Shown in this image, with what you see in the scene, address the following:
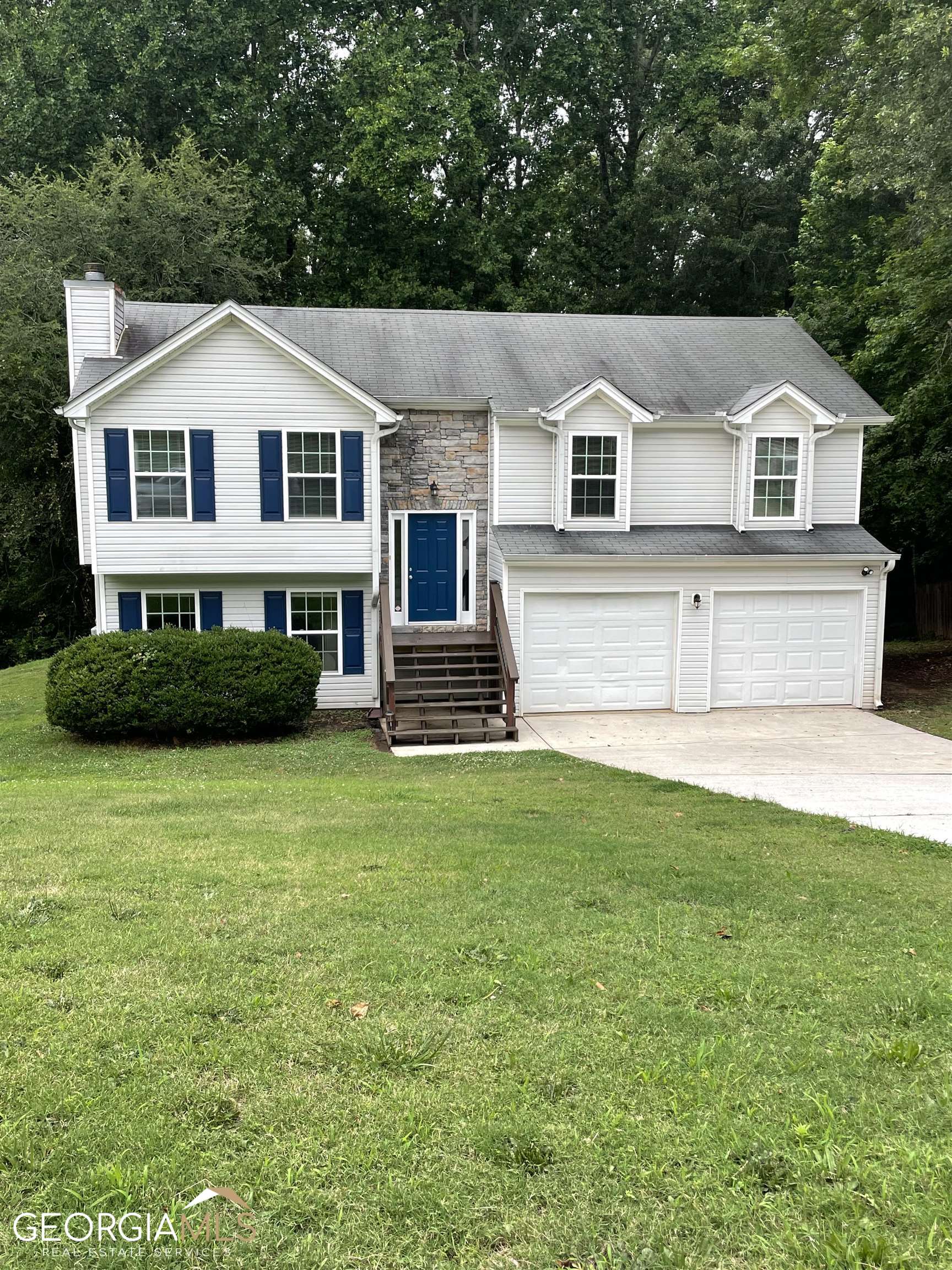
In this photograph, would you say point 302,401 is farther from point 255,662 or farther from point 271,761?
point 271,761

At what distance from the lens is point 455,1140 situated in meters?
3.43

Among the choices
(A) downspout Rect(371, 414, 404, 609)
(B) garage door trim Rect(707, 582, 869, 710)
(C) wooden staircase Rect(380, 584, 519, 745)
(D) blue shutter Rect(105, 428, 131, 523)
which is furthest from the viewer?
(B) garage door trim Rect(707, 582, 869, 710)

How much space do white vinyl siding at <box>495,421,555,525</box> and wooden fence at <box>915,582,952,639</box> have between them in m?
12.7

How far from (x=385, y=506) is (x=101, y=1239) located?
14883 mm

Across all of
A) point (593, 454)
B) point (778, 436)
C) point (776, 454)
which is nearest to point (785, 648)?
point (776, 454)

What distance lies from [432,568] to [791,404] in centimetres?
734

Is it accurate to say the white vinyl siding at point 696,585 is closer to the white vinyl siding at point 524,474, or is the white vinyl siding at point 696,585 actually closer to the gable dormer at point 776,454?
the gable dormer at point 776,454

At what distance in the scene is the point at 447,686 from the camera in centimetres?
1557

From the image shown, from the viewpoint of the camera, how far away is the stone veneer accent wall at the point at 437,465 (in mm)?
17156

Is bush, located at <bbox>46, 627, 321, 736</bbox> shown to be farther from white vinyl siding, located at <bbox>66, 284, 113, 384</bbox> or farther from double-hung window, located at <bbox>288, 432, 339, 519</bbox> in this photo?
white vinyl siding, located at <bbox>66, 284, 113, 384</bbox>

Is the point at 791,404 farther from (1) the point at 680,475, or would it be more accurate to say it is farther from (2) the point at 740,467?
(1) the point at 680,475

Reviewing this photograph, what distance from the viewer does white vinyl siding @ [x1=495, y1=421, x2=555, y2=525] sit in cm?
1695

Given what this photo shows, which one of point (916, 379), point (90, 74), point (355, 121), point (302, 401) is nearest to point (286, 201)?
point (355, 121)

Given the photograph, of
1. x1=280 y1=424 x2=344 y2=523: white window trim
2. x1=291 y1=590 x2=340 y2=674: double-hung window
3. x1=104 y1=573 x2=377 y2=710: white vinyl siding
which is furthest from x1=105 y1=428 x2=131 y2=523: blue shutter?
x1=291 y1=590 x2=340 y2=674: double-hung window
